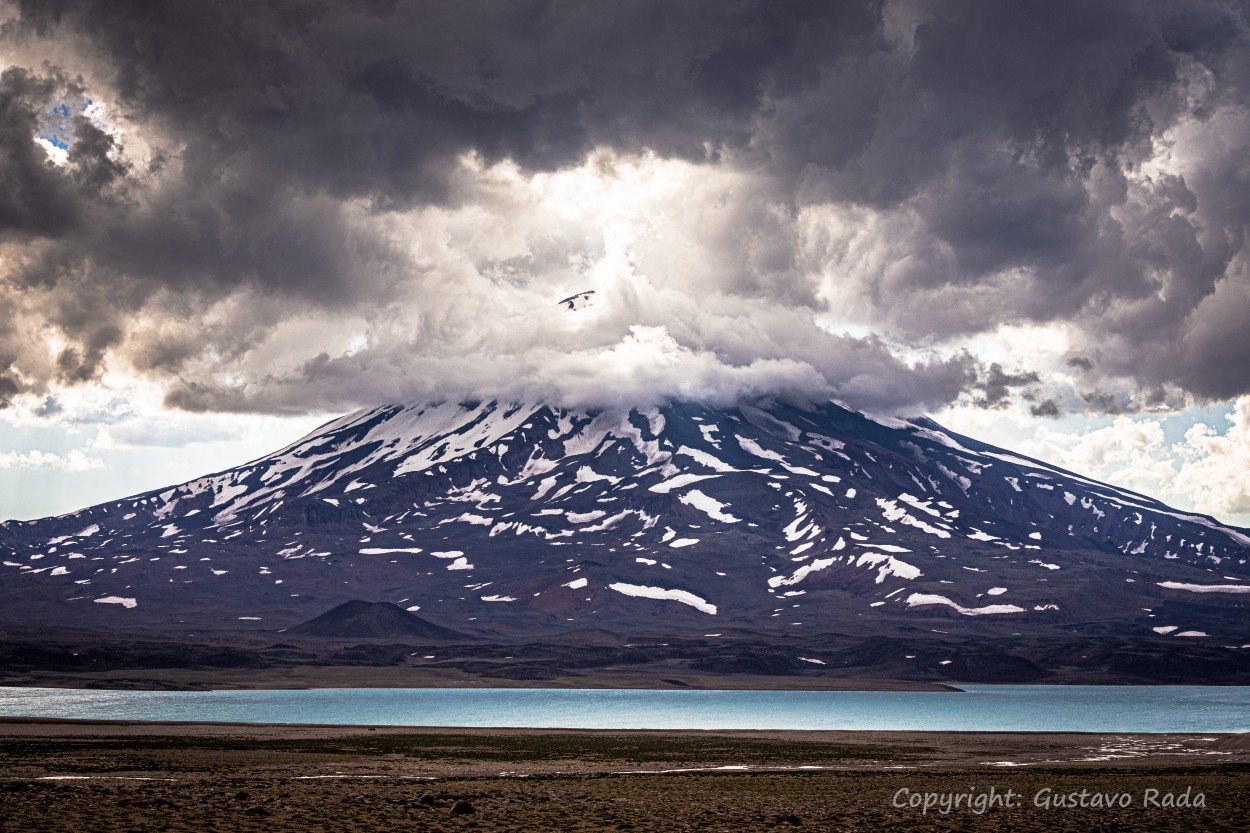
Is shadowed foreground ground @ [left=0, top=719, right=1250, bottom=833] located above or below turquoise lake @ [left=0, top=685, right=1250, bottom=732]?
above

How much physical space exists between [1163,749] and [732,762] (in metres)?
33.7

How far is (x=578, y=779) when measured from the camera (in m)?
58.7

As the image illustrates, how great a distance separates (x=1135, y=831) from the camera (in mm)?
38250

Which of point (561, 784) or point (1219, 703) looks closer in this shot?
point (561, 784)

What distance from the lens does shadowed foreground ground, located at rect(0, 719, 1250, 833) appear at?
40.2 meters

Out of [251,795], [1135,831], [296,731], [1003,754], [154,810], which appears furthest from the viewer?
[296,731]

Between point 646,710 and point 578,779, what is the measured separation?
99465mm

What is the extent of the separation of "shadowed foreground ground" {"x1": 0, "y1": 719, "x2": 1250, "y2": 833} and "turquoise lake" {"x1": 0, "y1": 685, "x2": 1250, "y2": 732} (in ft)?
78.7

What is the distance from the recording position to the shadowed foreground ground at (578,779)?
4022 cm

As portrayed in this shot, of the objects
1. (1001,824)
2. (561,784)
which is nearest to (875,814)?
(1001,824)

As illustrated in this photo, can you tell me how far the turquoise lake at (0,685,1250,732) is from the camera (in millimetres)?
124500

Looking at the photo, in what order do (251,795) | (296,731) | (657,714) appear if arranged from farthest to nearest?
(657,714) < (296,731) < (251,795)

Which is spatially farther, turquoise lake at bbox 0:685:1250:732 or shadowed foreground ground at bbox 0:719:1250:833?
turquoise lake at bbox 0:685:1250:732

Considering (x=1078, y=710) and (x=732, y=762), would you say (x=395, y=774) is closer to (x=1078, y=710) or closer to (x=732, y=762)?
(x=732, y=762)
